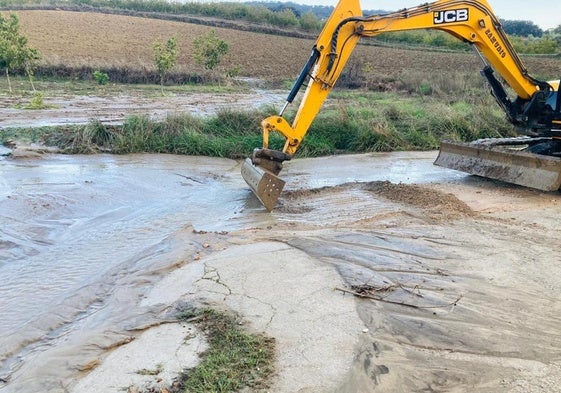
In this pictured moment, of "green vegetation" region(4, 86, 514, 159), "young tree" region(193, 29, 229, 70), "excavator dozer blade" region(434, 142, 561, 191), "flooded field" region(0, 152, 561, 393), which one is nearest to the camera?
"flooded field" region(0, 152, 561, 393)

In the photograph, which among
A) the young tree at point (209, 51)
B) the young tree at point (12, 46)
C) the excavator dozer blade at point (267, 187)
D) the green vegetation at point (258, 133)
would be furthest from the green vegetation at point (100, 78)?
the excavator dozer blade at point (267, 187)

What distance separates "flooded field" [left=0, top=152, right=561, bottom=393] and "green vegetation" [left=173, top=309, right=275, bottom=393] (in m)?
0.15

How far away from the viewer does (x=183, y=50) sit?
45219mm

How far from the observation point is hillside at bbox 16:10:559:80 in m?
38.1

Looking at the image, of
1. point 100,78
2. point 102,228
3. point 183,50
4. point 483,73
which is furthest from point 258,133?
point 183,50

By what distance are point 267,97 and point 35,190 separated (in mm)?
19485

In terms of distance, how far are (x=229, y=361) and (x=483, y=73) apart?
8741 millimetres

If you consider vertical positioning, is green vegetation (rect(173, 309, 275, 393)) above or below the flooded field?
above

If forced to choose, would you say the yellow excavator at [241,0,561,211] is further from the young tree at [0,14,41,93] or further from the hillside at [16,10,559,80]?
the hillside at [16,10,559,80]

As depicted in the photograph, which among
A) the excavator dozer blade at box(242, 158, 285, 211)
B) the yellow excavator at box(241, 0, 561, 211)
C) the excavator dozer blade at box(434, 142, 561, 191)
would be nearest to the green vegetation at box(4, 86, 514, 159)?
the excavator dozer blade at box(434, 142, 561, 191)

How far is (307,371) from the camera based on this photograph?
422 centimetres

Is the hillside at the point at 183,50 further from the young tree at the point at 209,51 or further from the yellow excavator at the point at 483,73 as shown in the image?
the yellow excavator at the point at 483,73

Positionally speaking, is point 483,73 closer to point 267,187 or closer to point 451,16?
point 451,16

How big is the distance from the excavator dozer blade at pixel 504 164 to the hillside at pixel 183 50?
83.0ft
